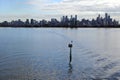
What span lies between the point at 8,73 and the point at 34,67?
16.8 feet

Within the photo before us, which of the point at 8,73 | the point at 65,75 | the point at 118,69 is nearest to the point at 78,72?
the point at 65,75

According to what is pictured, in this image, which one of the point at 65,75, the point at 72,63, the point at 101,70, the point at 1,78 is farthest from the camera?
the point at 72,63

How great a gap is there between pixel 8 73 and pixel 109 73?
12706 millimetres

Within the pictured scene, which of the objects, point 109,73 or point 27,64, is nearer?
point 109,73

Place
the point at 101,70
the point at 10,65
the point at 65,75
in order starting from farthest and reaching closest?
the point at 10,65, the point at 101,70, the point at 65,75

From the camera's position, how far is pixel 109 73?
3531 cm

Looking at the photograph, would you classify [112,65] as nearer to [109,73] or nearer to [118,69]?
[118,69]

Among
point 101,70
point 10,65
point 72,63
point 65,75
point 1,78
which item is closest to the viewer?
point 1,78

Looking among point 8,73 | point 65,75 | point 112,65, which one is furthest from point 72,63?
point 8,73

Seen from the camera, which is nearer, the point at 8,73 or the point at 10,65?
the point at 8,73

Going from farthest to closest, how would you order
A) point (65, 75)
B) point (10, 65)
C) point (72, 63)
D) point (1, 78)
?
point (72, 63), point (10, 65), point (65, 75), point (1, 78)

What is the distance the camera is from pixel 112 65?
136 ft

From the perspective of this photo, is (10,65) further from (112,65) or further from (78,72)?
(112,65)

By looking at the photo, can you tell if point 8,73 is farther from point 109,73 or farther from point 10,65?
point 109,73
